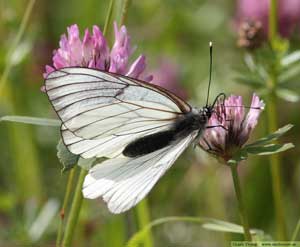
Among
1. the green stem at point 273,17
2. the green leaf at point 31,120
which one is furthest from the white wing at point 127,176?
the green stem at point 273,17

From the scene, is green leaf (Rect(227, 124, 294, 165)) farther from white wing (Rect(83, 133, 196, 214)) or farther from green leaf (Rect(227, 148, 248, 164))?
white wing (Rect(83, 133, 196, 214))

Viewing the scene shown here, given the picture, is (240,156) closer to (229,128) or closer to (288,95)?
(229,128)

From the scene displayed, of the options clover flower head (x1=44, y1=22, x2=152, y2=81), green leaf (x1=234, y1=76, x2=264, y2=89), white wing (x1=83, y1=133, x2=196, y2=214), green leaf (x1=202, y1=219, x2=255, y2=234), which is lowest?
green leaf (x1=202, y1=219, x2=255, y2=234)

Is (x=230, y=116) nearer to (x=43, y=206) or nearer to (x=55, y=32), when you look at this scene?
(x=43, y=206)

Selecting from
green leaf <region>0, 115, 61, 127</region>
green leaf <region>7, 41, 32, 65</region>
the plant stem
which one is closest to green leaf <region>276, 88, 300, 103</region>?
the plant stem

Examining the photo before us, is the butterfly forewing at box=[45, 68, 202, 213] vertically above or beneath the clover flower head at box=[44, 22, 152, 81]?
beneath

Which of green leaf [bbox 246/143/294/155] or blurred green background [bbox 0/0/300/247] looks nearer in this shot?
green leaf [bbox 246/143/294/155]

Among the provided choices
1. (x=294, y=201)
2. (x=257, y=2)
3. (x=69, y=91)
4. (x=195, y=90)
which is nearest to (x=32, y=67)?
(x=195, y=90)
